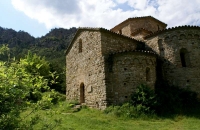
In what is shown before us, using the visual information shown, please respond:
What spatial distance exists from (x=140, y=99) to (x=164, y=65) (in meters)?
3.66

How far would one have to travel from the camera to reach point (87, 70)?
41.6 ft

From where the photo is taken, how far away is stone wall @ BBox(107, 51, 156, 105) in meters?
10.7

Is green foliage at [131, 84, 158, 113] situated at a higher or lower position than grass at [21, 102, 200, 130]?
higher

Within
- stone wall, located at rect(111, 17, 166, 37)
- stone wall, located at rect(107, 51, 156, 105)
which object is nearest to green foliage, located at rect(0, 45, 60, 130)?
stone wall, located at rect(107, 51, 156, 105)

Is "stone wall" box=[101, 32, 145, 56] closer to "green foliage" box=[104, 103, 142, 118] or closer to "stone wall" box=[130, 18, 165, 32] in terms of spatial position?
"green foliage" box=[104, 103, 142, 118]

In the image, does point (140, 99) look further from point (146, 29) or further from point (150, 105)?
point (146, 29)

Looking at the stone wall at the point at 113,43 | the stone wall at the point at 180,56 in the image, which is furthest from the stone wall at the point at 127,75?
the stone wall at the point at 180,56

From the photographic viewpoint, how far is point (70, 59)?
15039 millimetres

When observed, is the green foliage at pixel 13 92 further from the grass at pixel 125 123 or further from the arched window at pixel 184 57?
the arched window at pixel 184 57

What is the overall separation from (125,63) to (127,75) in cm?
71

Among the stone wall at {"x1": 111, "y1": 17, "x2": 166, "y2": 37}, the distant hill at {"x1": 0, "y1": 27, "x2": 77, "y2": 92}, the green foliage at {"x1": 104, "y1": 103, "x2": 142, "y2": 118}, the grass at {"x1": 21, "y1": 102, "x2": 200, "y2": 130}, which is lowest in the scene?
the grass at {"x1": 21, "y1": 102, "x2": 200, "y2": 130}

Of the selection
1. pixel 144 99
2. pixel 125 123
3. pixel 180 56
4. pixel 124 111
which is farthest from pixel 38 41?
pixel 125 123

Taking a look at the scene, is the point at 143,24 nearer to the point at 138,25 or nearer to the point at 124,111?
the point at 138,25

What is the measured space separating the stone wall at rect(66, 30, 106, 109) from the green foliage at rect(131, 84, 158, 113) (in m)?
1.81
